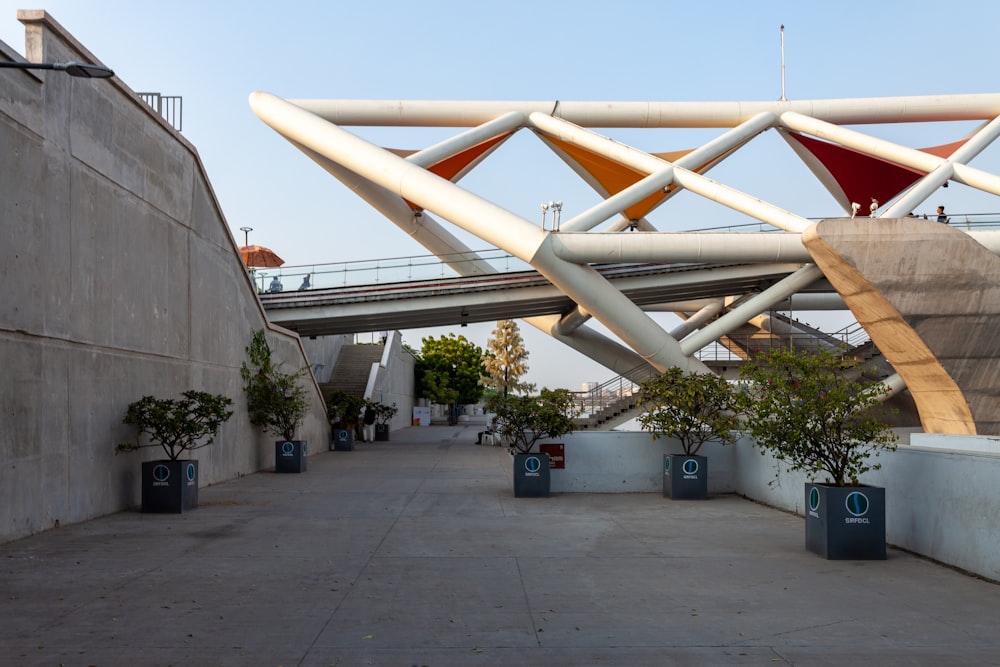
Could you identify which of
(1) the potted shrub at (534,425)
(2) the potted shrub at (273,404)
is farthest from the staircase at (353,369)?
(1) the potted shrub at (534,425)

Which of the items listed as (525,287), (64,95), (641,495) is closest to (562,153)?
(525,287)

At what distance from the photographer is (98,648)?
619 cm

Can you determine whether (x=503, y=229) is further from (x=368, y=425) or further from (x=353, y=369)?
(x=353, y=369)

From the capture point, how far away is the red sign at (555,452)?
17.4m

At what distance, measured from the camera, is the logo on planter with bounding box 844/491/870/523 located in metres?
9.85

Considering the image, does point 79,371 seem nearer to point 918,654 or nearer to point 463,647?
point 463,647

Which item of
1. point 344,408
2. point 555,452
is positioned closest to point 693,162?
point 344,408

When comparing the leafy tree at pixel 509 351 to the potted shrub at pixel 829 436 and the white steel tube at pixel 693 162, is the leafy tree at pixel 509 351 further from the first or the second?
the potted shrub at pixel 829 436

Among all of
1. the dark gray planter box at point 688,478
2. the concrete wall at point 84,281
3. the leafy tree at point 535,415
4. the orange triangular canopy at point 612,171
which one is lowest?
the dark gray planter box at point 688,478

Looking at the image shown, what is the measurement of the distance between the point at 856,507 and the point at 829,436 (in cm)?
93

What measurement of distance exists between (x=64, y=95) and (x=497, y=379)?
301ft

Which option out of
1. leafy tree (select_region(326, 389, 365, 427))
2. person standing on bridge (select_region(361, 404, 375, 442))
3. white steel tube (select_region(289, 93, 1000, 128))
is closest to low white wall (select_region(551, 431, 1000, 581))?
leafy tree (select_region(326, 389, 365, 427))

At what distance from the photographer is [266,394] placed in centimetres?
2248

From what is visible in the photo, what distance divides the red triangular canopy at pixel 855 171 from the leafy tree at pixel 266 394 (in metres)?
26.2
